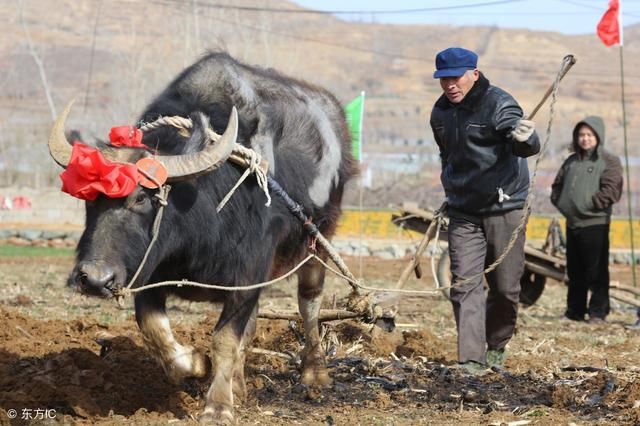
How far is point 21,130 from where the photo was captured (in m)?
53.6

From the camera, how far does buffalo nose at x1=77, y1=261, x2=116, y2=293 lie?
17.5 ft

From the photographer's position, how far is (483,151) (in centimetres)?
711

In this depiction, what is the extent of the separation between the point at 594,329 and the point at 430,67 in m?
94.0

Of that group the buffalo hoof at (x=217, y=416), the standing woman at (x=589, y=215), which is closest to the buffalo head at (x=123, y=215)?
the buffalo hoof at (x=217, y=416)

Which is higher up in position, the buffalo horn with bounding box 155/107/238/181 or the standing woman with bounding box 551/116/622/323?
the buffalo horn with bounding box 155/107/238/181

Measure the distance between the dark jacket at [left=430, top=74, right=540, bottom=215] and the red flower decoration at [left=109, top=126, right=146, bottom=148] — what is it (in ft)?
7.40

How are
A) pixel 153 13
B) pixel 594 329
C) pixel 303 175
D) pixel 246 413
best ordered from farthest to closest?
pixel 153 13 < pixel 594 329 < pixel 303 175 < pixel 246 413

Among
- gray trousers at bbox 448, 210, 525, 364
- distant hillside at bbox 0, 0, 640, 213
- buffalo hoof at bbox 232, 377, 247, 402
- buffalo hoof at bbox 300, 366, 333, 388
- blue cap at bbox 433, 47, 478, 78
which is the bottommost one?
buffalo hoof at bbox 300, 366, 333, 388

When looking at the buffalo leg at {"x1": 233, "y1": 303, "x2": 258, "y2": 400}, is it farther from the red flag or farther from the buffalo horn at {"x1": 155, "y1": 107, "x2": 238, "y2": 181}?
the red flag

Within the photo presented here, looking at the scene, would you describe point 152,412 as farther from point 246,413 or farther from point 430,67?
point 430,67

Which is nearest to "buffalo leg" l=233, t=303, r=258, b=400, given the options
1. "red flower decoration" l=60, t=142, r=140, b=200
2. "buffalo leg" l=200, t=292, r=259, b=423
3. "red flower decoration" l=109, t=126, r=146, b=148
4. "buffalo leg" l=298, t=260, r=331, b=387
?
"buffalo leg" l=200, t=292, r=259, b=423

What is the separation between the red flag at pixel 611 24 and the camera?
15016 mm

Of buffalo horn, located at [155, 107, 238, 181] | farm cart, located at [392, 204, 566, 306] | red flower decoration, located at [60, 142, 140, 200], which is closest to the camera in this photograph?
red flower decoration, located at [60, 142, 140, 200]

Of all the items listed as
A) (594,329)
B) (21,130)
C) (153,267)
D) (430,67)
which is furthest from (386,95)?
(153,267)
